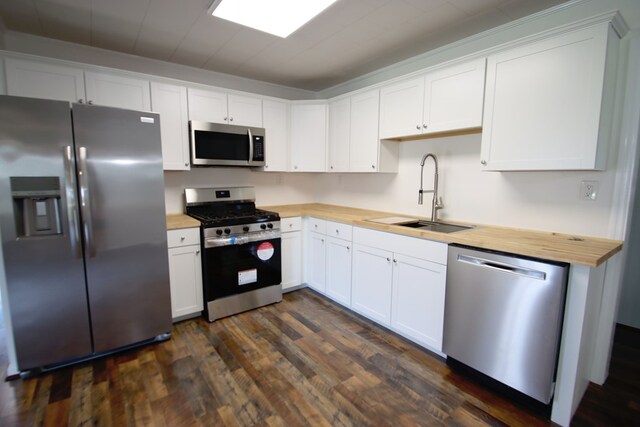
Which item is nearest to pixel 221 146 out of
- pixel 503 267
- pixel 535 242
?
pixel 503 267

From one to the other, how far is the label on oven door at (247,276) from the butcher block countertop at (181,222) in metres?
0.63

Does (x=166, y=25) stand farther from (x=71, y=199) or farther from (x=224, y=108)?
(x=71, y=199)

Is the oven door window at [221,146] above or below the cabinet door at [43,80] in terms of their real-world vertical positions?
below

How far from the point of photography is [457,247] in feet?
6.54

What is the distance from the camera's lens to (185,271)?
8.74 ft

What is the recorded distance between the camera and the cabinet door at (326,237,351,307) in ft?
9.59

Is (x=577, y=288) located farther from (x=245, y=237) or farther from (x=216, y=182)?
(x=216, y=182)

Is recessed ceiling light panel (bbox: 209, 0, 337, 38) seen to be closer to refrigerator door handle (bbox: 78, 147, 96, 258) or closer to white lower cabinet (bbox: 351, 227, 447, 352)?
refrigerator door handle (bbox: 78, 147, 96, 258)

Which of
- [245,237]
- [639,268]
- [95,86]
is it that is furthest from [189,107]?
[639,268]

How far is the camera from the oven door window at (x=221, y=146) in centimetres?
296

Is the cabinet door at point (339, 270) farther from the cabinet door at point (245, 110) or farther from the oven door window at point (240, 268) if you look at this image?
the cabinet door at point (245, 110)

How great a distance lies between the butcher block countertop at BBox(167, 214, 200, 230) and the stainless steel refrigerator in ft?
0.75

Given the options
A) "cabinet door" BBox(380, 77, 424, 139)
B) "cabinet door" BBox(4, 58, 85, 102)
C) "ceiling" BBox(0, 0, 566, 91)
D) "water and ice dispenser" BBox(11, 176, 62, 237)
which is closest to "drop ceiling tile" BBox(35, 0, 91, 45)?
"ceiling" BBox(0, 0, 566, 91)

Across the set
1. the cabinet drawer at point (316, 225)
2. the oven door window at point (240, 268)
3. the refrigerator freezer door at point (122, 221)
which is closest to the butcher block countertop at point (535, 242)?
the cabinet drawer at point (316, 225)
